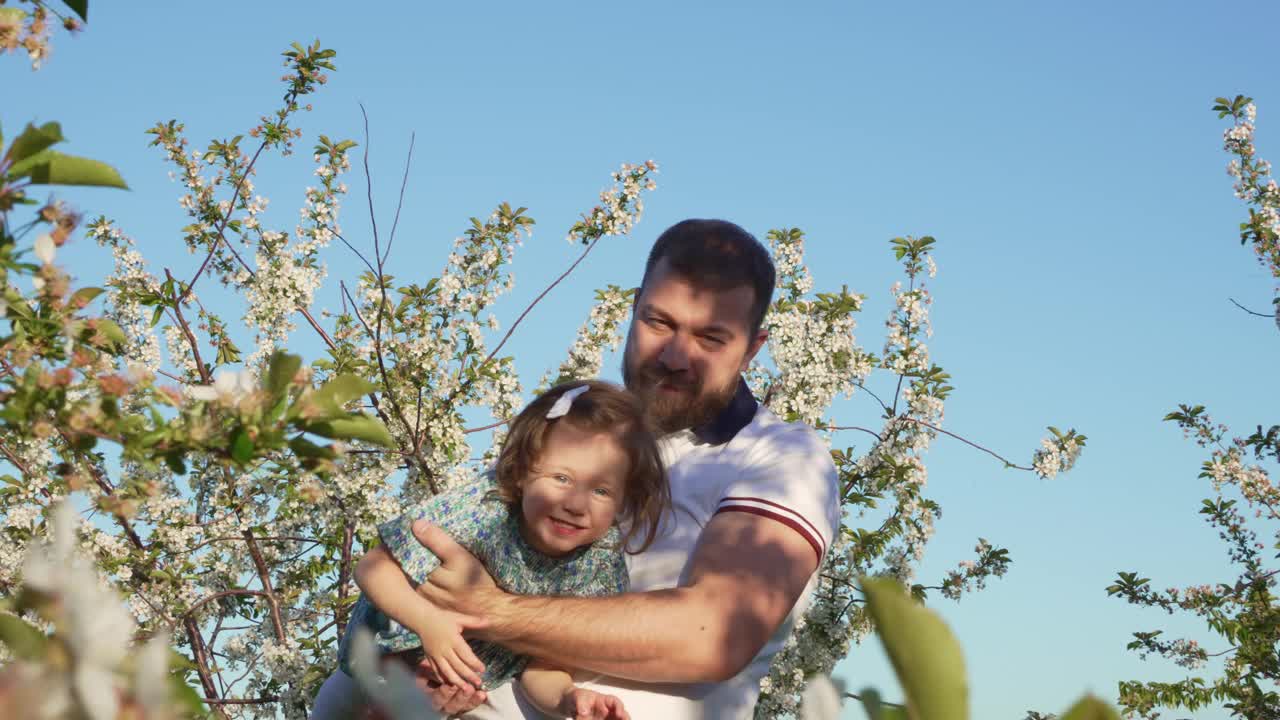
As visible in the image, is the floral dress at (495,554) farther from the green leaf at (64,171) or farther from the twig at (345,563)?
the twig at (345,563)

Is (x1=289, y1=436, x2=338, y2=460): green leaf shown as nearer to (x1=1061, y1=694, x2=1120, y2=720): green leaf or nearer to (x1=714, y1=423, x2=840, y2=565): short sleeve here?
(x1=1061, y1=694, x2=1120, y2=720): green leaf

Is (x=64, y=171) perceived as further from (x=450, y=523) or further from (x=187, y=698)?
(x=450, y=523)

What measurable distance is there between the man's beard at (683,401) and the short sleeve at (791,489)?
0.70 feet

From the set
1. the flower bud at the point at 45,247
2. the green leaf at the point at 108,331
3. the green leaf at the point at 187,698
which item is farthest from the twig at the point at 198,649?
the green leaf at the point at 187,698

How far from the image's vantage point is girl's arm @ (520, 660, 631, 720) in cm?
234

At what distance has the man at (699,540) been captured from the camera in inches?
90.5

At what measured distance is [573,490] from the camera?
8.75 ft

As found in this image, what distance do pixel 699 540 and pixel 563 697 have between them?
0.47 m

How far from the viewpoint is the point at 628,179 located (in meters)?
6.43

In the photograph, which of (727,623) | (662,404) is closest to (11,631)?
(727,623)

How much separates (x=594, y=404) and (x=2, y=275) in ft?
5.04

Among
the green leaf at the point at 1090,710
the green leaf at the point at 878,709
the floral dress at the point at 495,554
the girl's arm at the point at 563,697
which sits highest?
the floral dress at the point at 495,554

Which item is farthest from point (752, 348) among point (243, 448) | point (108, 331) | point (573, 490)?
point (243, 448)

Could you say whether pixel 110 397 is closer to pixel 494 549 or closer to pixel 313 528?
pixel 494 549
